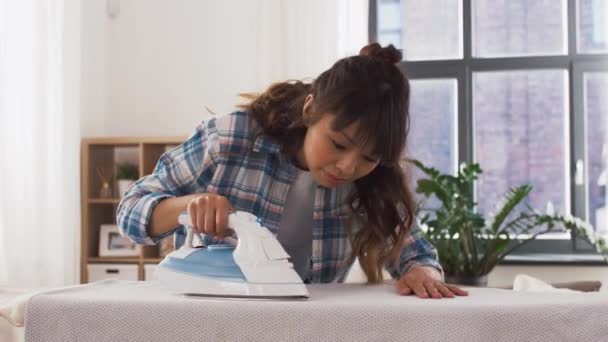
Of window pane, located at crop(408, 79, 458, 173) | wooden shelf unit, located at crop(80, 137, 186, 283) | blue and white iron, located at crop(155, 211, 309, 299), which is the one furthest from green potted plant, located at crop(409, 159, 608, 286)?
blue and white iron, located at crop(155, 211, 309, 299)

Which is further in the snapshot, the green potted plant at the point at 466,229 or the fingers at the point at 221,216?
the green potted plant at the point at 466,229

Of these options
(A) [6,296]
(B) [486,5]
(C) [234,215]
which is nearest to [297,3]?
(B) [486,5]

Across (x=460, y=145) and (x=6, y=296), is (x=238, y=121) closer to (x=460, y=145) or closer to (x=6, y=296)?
(x=6, y=296)

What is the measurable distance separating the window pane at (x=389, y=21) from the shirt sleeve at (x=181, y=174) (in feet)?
11.3

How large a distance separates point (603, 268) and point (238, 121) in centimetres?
330

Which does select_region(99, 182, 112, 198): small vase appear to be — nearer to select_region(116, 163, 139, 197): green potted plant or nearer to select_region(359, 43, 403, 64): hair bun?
select_region(116, 163, 139, 197): green potted plant

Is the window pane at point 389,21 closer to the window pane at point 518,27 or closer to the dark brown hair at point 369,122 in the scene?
the window pane at point 518,27

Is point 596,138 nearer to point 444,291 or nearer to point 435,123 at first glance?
point 435,123

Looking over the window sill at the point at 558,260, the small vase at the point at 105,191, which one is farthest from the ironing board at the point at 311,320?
the small vase at the point at 105,191

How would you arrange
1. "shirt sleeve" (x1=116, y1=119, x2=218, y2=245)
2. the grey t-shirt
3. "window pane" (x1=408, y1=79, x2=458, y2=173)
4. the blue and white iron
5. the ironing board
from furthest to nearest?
"window pane" (x1=408, y1=79, x2=458, y2=173), the grey t-shirt, "shirt sleeve" (x1=116, y1=119, x2=218, y2=245), the blue and white iron, the ironing board

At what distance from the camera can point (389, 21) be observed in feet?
16.6

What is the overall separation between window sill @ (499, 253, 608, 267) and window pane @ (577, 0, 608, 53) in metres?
1.06

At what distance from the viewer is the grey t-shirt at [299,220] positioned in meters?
1.75

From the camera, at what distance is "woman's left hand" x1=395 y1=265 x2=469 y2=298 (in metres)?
1.44
